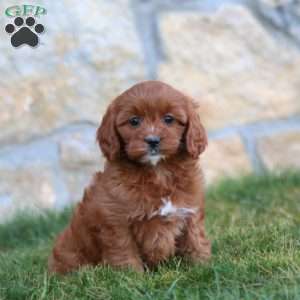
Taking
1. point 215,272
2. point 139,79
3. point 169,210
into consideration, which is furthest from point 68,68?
point 215,272

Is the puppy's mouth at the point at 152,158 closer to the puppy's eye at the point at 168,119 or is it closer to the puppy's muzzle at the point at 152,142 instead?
the puppy's muzzle at the point at 152,142

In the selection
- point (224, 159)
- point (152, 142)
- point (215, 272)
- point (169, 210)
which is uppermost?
point (152, 142)

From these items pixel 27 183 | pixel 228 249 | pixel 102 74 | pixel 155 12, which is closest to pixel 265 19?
pixel 155 12

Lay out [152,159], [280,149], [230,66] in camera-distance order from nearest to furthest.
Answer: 1. [152,159]
2. [230,66]
3. [280,149]

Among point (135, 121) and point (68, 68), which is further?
point (68, 68)

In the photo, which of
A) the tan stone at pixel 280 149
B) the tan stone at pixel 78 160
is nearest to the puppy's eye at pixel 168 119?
the tan stone at pixel 78 160

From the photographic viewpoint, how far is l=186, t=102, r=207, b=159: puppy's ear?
3.39 m

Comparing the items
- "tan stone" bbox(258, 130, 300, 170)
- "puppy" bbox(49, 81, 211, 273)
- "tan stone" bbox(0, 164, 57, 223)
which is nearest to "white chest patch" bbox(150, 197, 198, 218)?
"puppy" bbox(49, 81, 211, 273)

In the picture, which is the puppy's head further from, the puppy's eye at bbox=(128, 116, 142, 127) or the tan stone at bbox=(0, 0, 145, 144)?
the tan stone at bbox=(0, 0, 145, 144)

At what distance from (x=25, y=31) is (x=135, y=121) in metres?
2.28

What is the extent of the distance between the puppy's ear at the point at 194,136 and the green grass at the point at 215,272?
1.79ft

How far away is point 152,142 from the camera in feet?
10.6

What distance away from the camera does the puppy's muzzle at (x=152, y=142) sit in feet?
10.6

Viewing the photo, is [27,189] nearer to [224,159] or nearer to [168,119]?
[224,159]
